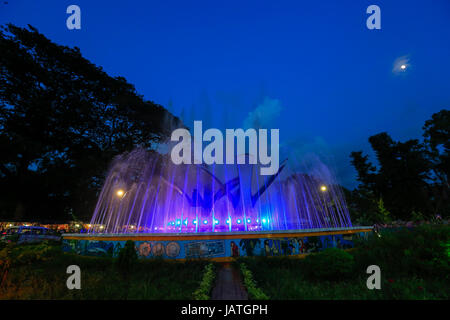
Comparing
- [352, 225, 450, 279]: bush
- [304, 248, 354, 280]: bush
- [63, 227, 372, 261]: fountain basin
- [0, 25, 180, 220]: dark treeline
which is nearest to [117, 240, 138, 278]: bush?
[63, 227, 372, 261]: fountain basin

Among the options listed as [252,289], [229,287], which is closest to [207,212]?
[229,287]

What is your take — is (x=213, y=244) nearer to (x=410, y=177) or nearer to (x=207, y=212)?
(x=207, y=212)

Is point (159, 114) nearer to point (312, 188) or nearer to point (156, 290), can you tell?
point (312, 188)

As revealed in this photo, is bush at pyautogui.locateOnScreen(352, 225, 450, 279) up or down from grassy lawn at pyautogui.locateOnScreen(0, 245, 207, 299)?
up

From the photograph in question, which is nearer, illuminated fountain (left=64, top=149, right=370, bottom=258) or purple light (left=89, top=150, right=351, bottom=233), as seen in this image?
illuminated fountain (left=64, top=149, right=370, bottom=258)

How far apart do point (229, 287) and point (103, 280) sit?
13.8 feet

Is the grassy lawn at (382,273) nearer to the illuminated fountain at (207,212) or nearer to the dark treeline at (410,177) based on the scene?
the illuminated fountain at (207,212)

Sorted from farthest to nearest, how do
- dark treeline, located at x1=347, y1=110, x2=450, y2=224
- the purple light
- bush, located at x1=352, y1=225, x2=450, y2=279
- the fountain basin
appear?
dark treeline, located at x1=347, y1=110, x2=450, y2=224
the purple light
the fountain basin
bush, located at x1=352, y1=225, x2=450, y2=279

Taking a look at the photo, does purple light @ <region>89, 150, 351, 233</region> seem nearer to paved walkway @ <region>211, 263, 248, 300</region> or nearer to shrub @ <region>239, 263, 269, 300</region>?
paved walkway @ <region>211, 263, 248, 300</region>

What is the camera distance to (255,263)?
8844 mm

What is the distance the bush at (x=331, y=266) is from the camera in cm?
740

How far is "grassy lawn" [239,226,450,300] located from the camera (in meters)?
5.98

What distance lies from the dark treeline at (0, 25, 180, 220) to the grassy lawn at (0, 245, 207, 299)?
60.0ft
